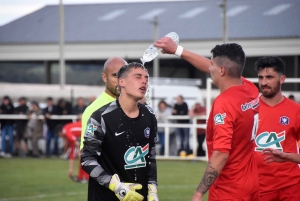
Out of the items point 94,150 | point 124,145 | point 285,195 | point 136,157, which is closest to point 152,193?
point 136,157

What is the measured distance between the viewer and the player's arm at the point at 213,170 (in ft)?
17.9

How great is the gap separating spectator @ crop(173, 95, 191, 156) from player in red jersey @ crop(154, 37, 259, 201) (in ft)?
52.9

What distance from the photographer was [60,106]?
23.8 m

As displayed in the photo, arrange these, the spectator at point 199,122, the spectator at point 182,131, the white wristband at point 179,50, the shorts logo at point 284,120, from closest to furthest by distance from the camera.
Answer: the white wristband at point 179,50 < the shorts logo at point 284,120 < the spectator at point 199,122 < the spectator at point 182,131

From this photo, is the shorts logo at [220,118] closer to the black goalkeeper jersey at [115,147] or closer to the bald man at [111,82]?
the black goalkeeper jersey at [115,147]

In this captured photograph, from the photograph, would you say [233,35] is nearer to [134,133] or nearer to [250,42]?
[250,42]

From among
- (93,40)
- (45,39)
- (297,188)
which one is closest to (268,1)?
(93,40)

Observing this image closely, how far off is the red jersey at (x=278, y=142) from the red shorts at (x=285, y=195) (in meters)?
0.04

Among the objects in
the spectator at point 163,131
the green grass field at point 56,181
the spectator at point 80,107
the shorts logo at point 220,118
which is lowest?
the green grass field at point 56,181

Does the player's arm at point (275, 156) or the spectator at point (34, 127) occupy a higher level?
the player's arm at point (275, 156)

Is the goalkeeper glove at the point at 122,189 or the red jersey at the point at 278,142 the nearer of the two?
the goalkeeper glove at the point at 122,189

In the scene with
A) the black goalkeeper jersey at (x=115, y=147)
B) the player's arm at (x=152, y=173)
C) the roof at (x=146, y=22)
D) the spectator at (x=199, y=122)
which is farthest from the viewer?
the roof at (x=146, y=22)

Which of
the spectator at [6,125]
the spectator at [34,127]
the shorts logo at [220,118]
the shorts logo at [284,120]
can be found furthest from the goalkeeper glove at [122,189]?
the spectator at [6,125]

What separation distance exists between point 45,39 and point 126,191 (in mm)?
39153
